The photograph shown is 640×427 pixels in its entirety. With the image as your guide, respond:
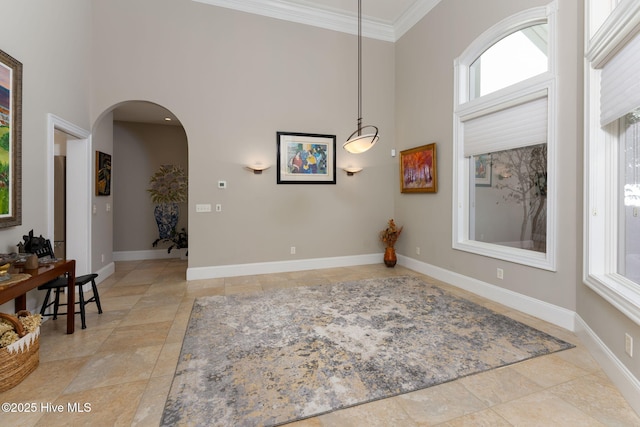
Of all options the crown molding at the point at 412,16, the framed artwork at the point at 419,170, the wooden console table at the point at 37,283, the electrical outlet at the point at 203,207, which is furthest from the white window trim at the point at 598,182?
the electrical outlet at the point at 203,207

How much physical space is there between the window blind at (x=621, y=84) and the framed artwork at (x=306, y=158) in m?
3.78

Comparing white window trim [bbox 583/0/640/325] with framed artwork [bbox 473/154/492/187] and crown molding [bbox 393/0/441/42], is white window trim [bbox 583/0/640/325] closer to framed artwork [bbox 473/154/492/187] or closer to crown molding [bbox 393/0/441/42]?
framed artwork [bbox 473/154/492/187]

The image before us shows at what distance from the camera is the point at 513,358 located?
7.97 ft

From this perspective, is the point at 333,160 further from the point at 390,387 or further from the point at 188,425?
the point at 188,425

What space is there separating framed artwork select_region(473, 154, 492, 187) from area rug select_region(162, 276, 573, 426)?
5.64 ft

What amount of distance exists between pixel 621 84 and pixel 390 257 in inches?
156

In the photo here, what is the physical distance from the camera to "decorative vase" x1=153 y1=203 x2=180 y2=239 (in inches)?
266

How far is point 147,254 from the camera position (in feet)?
22.2

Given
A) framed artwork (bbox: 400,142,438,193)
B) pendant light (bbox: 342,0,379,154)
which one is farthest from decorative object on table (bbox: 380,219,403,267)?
pendant light (bbox: 342,0,379,154)

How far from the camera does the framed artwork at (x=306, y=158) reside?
5.26 m

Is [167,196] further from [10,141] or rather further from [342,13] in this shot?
[342,13]

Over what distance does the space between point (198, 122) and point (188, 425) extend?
4.29m

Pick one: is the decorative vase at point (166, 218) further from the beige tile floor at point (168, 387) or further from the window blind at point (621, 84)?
the window blind at point (621, 84)

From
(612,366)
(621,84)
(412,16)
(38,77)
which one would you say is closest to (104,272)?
(38,77)
